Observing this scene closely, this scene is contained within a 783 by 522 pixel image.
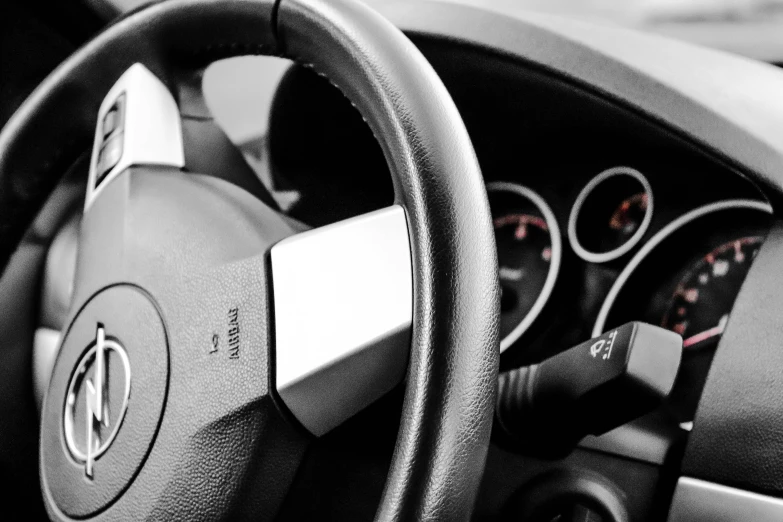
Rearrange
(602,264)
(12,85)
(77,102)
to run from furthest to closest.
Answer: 1. (12,85)
2. (602,264)
3. (77,102)

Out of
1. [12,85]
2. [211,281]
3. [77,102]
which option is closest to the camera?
[211,281]

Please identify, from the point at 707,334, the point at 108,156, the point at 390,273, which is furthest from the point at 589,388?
the point at 108,156

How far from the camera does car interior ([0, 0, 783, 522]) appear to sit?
1.85 feet

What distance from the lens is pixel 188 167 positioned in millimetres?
831

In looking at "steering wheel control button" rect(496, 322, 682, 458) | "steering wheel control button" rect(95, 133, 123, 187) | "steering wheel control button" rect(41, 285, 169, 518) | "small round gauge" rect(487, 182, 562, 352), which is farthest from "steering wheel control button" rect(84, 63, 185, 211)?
"small round gauge" rect(487, 182, 562, 352)

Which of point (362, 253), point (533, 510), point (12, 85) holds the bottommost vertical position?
point (533, 510)

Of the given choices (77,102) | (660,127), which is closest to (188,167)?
(77,102)

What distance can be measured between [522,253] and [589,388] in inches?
21.8

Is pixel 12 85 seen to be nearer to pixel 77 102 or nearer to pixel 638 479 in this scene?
pixel 77 102

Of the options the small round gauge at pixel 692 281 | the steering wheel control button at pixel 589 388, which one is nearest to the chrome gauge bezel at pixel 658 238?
the small round gauge at pixel 692 281

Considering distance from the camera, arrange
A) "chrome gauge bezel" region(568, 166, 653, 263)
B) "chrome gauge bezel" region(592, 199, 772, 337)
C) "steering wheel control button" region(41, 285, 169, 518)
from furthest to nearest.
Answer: "chrome gauge bezel" region(568, 166, 653, 263) < "chrome gauge bezel" region(592, 199, 772, 337) < "steering wheel control button" region(41, 285, 169, 518)

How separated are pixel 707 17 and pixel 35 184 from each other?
977 mm

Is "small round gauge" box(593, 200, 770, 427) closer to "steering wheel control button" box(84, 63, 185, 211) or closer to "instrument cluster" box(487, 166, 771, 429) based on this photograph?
"instrument cluster" box(487, 166, 771, 429)

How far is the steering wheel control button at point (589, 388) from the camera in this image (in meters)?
0.62
